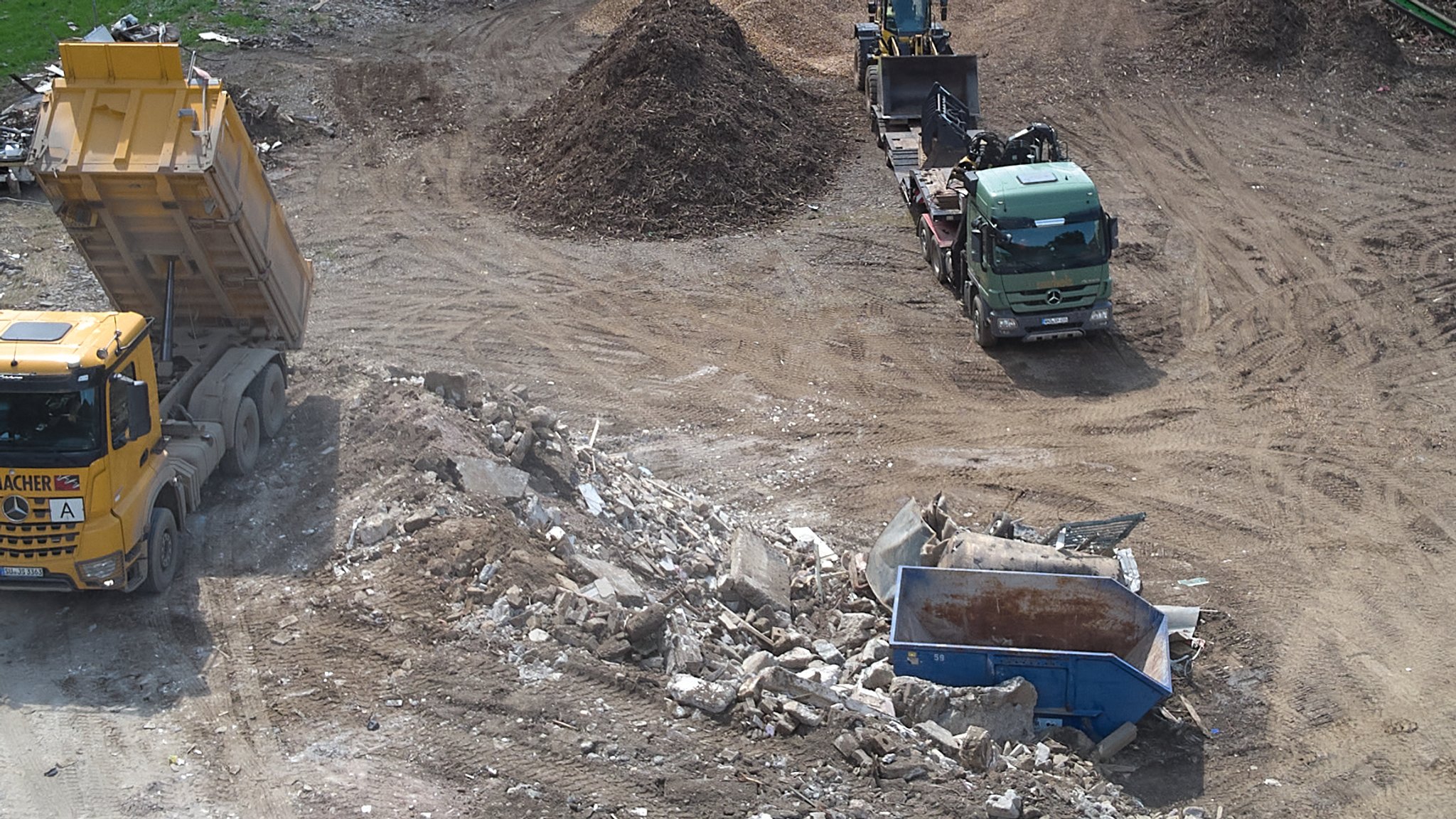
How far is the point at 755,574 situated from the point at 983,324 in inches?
281

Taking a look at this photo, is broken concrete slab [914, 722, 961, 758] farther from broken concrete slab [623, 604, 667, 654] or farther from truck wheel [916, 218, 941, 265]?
truck wheel [916, 218, 941, 265]

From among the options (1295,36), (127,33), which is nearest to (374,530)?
(127,33)

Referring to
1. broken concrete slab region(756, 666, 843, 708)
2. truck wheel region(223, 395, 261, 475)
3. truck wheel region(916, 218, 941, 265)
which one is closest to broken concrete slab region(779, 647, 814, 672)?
broken concrete slab region(756, 666, 843, 708)

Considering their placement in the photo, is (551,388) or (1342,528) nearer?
(1342,528)

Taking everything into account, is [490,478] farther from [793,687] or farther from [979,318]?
[979,318]

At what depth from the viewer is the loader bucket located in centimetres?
2480

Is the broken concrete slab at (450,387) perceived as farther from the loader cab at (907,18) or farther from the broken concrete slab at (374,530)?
the loader cab at (907,18)

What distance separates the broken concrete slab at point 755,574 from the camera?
12641 millimetres

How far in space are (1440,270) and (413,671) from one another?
57.1 feet

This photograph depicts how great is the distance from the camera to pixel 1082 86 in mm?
27984

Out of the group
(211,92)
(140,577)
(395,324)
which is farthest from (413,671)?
(395,324)

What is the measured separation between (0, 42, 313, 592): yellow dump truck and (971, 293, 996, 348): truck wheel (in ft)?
29.3

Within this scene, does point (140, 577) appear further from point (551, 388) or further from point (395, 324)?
→ point (395, 324)

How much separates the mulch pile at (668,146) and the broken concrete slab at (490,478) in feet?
31.6
